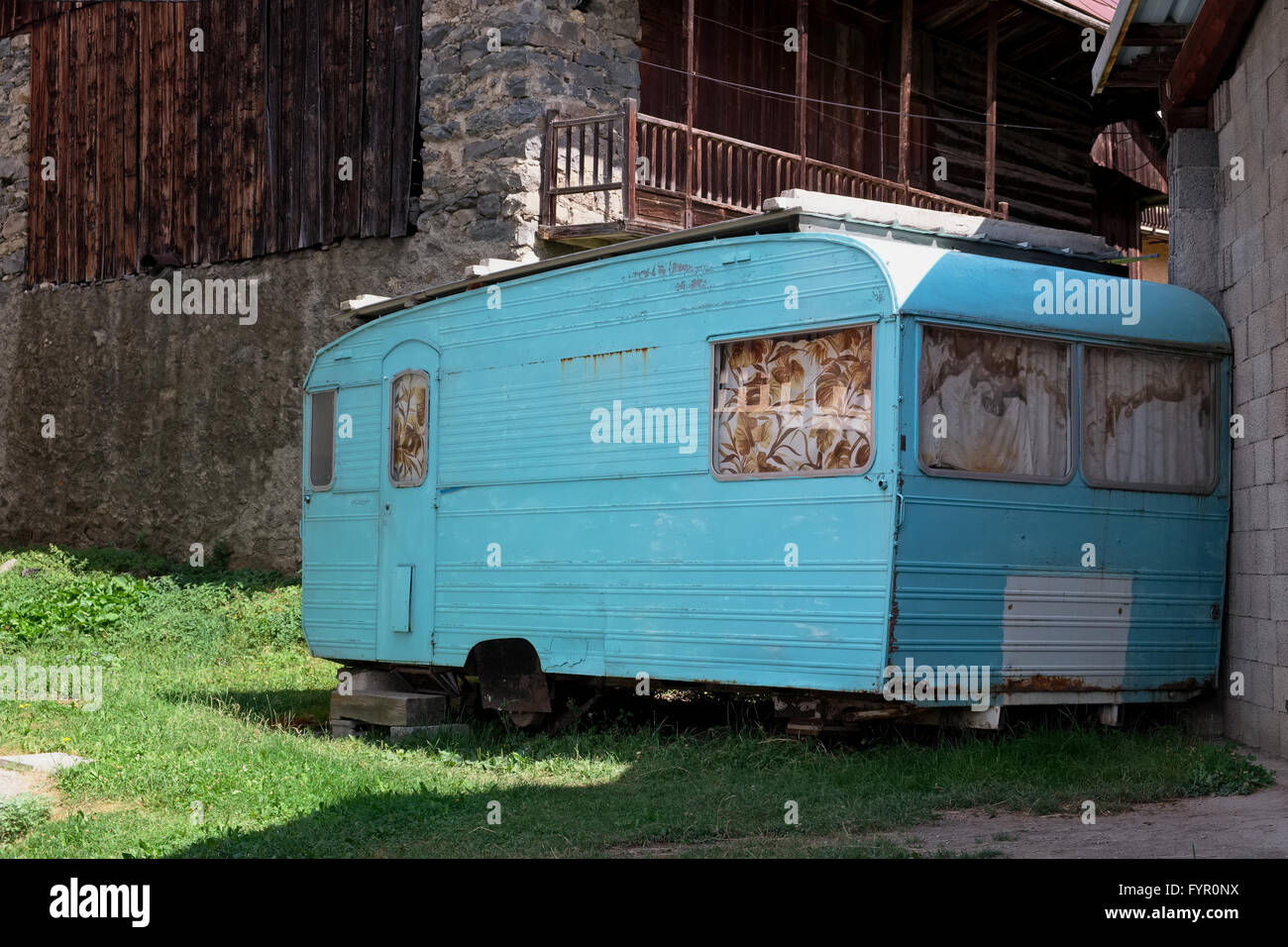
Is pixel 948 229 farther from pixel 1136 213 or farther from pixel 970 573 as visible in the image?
pixel 1136 213

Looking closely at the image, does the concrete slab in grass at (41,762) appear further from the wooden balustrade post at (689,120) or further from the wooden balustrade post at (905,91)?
the wooden balustrade post at (905,91)

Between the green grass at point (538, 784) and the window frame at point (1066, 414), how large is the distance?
4.41 ft

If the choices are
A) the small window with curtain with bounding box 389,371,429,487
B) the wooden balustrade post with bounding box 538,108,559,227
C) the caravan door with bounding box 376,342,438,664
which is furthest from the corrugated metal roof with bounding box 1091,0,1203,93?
the wooden balustrade post with bounding box 538,108,559,227

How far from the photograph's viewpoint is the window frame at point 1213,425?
779 cm

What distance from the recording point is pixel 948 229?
8.28m

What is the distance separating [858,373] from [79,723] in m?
5.59

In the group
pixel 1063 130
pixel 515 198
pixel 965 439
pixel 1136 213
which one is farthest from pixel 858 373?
pixel 1136 213

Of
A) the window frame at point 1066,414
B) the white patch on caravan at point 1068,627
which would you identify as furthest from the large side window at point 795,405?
the white patch on caravan at point 1068,627

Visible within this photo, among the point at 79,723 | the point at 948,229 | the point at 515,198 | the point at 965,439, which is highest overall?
the point at 515,198

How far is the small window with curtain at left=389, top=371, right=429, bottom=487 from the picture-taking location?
9984 millimetres

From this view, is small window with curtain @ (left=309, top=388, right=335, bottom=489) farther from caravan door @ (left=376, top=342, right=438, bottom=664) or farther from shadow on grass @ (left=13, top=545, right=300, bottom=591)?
shadow on grass @ (left=13, top=545, right=300, bottom=591)

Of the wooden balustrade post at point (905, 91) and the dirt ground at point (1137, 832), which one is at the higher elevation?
the wooden balustrade post at point (905, 91)

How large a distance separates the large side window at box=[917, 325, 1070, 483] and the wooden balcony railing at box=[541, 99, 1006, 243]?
6.03 meters

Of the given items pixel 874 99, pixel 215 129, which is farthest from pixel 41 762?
pixel 874 99
